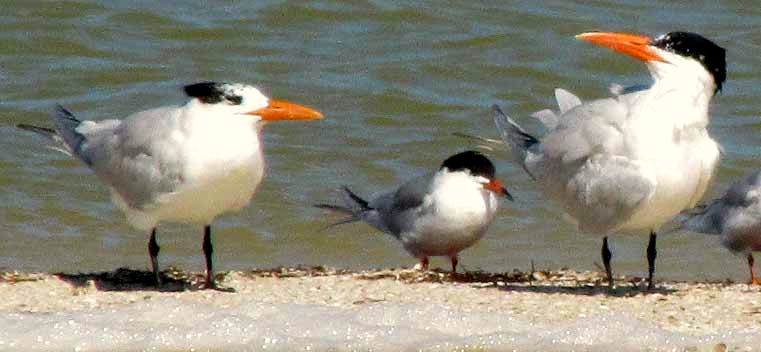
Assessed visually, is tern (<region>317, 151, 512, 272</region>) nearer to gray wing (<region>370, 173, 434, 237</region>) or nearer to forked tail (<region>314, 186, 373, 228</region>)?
gray wing (<region>370, 173, 434, 237</region>)

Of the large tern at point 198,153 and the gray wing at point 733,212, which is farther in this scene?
the gray wing at point 733,212

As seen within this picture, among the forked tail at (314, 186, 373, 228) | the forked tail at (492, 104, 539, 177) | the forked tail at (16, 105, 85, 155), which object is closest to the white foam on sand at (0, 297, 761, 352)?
the forked tail at (492, 104, 539, 177)

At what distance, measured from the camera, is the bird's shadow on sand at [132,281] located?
7.59 metres

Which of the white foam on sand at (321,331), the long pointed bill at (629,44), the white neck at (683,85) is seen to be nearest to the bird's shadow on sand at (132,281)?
the white foam on sand at (321,331)

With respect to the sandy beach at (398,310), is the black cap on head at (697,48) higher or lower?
higher

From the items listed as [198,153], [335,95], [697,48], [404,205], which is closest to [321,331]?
[198,153]

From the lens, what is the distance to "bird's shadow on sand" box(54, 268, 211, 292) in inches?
299

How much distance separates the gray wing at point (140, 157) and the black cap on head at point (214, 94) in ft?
0.49

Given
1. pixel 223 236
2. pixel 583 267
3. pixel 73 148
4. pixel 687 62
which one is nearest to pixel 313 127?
pixel 223 236

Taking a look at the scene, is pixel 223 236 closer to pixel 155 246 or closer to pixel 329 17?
pixel 155 246

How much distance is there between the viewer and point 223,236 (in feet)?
33.3

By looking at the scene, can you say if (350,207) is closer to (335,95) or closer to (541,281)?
(541,281)

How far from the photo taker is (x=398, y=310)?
656cm

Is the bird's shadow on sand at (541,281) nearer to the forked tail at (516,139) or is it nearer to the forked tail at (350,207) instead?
the forked tail at (516,139)
